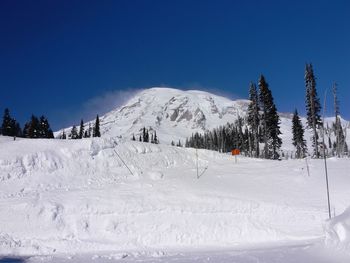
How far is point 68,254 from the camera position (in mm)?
17281

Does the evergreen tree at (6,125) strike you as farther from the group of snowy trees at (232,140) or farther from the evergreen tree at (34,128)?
the group of snowy trees at (232,140)

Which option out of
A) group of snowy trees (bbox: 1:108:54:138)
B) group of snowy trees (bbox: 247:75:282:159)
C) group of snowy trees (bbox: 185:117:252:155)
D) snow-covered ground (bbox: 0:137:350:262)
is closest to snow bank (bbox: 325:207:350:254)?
snow-covered ground (bbox: 0:137:350:262)

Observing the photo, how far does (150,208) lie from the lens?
21.5m

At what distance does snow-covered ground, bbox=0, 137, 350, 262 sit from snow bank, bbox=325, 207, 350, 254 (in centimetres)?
61

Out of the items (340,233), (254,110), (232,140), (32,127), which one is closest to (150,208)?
(340,233)

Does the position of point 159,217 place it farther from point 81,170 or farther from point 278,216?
point 81,170

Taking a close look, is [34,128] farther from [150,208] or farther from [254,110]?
[150,208]

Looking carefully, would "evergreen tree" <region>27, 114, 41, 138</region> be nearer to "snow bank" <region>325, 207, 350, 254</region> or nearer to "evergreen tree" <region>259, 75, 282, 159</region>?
"evergreen tree" <region>259, 75, 282, 159</region>

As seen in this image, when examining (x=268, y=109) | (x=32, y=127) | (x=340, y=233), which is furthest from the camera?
(x=32, y=127)

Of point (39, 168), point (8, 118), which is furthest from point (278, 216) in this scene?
point (8, 118)

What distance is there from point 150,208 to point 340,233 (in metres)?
12.7

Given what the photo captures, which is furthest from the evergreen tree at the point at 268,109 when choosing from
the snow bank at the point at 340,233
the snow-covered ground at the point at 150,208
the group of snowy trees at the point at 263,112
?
the snow bank at the point at 340,233

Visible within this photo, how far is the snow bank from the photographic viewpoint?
10.1 meters

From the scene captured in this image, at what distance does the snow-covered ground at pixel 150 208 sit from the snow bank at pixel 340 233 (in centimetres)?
61
